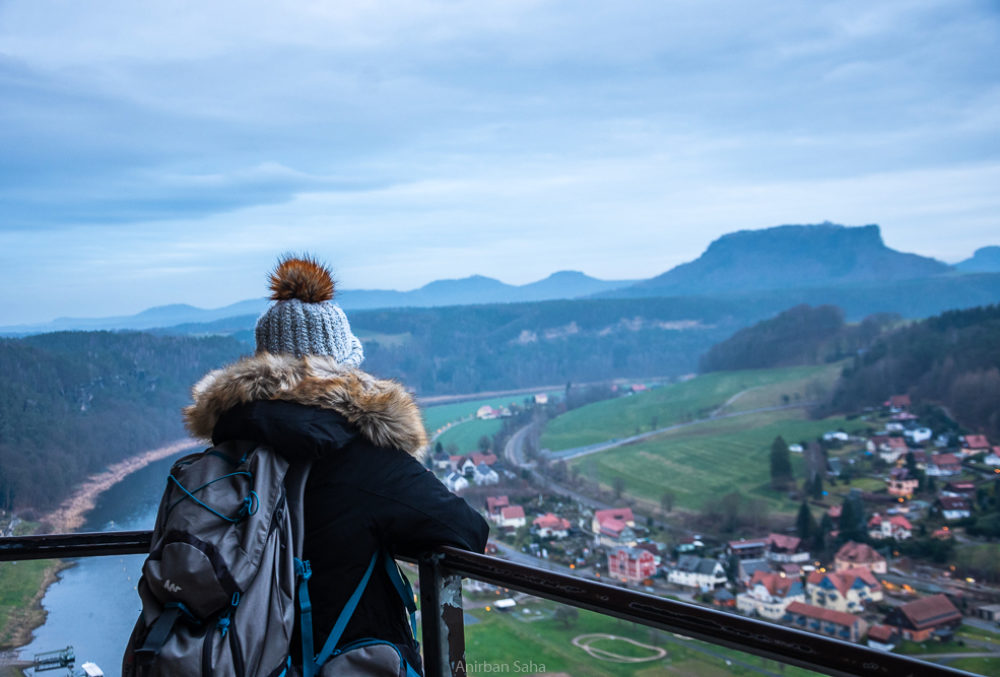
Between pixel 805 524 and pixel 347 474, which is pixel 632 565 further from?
pixel 347 474

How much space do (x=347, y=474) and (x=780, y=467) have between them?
36.4 meters

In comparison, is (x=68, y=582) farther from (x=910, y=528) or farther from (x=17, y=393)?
(x=910, y=528)

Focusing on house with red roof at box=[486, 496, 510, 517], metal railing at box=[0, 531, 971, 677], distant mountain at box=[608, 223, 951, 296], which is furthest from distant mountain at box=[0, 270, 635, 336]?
metal railing at box=[0, 531, 971, 677]

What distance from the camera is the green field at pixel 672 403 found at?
44438mm

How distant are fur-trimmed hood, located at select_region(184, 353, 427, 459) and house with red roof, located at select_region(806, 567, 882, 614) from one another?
844 inches

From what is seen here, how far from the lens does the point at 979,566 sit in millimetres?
24406

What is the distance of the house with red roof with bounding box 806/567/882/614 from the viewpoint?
66.3 feet

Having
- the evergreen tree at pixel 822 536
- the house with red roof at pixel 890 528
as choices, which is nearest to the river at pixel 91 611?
the evergreen tree at pixel 822 536

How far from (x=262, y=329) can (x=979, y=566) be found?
29.3 metres

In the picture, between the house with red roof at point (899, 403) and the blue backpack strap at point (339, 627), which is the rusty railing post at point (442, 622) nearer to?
the blue backpack strap at point (339, 627)

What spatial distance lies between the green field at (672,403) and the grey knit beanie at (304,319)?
129 feet

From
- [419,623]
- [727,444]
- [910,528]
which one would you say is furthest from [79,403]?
[727,444]

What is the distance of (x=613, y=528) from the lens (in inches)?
966

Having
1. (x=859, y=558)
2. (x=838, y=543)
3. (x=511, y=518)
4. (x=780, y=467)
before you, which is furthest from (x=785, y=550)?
(x=511, y=518)
